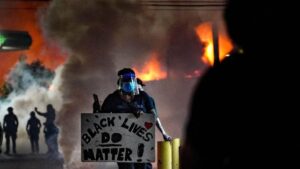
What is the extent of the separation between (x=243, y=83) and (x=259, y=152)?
20 cm

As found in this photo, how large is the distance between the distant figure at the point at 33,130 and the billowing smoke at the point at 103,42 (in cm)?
43

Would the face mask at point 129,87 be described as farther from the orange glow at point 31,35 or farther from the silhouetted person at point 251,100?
the silhouetted person at point 251,100

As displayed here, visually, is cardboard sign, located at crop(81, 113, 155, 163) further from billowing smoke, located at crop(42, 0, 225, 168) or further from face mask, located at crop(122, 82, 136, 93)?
billowing smoke, located at crop(42, 0, 225, 168)

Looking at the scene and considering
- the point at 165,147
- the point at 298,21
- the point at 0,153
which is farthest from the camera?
the point at 0,153

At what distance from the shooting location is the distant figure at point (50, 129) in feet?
41.1

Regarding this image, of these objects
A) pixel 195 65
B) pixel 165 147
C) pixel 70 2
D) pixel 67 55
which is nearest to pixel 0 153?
pixel 67 55

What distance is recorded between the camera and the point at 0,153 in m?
12.2

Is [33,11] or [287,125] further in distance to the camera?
[33,11]

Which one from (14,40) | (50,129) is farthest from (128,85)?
(50,129)

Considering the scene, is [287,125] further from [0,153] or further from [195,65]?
[195,65]

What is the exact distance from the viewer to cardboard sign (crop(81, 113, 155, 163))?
6.85 metres

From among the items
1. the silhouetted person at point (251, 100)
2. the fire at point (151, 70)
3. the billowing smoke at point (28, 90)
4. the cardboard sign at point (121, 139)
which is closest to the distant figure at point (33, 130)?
the billowing smoke at point (28, 90)

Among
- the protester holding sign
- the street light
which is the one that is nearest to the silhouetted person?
the protester holding sign

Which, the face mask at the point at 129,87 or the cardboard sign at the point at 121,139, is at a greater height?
the face mask at the point at 129,87
